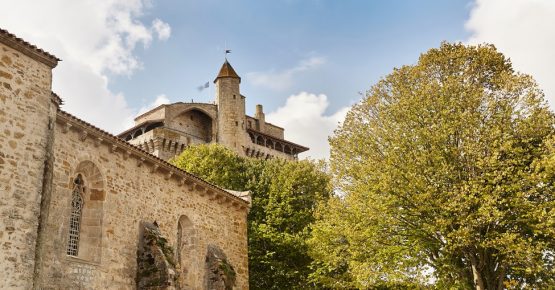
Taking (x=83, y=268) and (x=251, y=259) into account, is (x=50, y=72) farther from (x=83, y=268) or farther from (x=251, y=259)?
(x=251, y=259)

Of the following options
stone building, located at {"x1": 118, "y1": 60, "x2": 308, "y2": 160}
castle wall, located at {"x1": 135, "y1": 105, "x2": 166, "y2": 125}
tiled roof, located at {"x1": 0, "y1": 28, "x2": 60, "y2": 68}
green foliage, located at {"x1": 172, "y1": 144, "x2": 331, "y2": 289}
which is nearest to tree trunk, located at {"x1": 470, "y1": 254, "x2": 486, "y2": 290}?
green foliage, located at {"x1": 172, "y1": 144, "x2": 331, "y2": 289}

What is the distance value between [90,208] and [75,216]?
0.66 meters

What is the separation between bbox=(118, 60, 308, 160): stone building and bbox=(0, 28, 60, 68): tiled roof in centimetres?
3907

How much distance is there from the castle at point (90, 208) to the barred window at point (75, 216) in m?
0.03

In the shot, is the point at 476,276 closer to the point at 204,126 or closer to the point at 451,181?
the point at 451,181

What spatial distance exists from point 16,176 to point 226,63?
163 ft

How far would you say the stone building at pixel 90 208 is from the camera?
1240cm

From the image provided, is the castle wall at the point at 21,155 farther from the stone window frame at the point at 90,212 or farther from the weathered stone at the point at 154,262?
the weathered stone at the point at 154,262

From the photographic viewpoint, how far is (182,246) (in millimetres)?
20812

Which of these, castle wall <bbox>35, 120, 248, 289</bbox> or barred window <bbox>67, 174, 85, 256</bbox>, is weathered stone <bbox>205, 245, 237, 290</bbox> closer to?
castle wall <bbox>35, 120, 248, 289</bbox>

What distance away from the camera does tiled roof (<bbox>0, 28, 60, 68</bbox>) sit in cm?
1273

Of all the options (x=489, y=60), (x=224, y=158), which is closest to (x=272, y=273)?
(x=224, y=158)

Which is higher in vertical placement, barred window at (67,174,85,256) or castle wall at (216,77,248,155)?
castle wall at (216,77,248,155)

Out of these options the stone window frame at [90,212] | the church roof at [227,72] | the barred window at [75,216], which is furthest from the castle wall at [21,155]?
the church roof at [227,72]
